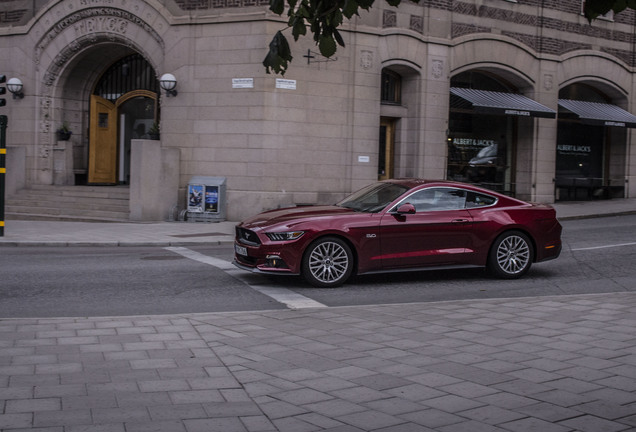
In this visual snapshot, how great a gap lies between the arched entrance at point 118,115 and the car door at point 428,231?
14.8 m

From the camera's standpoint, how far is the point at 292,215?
1017cm

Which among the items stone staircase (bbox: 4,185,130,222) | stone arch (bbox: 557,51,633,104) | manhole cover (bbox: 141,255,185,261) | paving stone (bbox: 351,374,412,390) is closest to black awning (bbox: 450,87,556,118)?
stone arch (bbox: 557,51,633,104)

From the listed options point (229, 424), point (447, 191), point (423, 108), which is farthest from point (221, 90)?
point (229, 424)

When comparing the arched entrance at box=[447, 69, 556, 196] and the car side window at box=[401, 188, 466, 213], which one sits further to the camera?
the arched entrance at box=[447, 69, 556, 196]

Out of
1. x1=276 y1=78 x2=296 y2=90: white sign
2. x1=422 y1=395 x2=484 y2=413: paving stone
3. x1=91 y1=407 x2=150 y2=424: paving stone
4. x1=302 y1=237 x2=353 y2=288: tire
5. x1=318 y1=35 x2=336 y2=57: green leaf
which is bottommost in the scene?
x1=91 y1=407 x2=150 y2=424: paving stone

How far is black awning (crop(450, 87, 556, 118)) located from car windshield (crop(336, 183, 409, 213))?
12.3 metres

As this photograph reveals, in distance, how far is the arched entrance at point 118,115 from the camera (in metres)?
23.7

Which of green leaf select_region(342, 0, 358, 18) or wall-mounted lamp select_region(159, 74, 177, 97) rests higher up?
wall-mounted lamp select_region(159, 74, 177, 97)

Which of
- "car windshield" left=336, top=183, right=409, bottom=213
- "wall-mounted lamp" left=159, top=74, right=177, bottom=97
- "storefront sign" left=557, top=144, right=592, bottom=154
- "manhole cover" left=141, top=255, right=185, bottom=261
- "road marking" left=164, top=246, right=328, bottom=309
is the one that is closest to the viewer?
"road marking" left=164, top=246, right=328, bottom=309

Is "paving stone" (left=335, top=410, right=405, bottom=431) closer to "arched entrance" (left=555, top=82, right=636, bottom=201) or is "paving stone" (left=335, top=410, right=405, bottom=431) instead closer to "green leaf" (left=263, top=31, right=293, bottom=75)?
"green leaf" (left=263, top=31, right=293, bottom=75)

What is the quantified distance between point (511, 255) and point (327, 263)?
2.88m

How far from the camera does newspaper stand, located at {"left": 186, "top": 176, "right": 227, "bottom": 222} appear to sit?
1956 cm

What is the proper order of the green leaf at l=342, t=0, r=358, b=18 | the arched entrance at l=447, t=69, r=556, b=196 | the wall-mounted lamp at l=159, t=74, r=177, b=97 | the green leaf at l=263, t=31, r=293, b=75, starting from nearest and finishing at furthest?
the green leaf at l=342, t=0, r=358, b=18 < the green leaf at l=263, t=31, r=293, b=75 < the wall-mounted lamp at l=159, t=74, r=177, b=97 < the arched entrance at l=447, t=69, r=556, b=196

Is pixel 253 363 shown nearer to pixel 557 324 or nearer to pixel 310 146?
pixel 557 324
